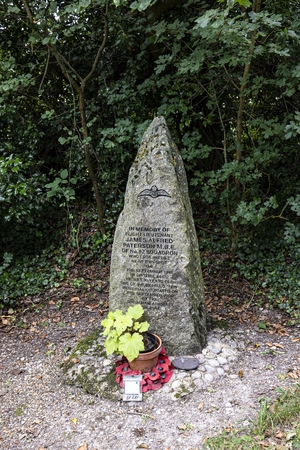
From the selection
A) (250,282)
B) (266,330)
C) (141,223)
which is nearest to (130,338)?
(141,223)

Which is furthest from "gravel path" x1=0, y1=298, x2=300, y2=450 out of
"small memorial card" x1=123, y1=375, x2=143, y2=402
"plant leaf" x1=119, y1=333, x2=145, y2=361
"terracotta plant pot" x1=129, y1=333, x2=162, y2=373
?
"plant leaf" x1=119, y1=333, x2=145, y2=361

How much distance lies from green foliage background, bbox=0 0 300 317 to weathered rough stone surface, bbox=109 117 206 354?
1.08 meters

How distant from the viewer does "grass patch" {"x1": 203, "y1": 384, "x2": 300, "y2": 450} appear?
2453 mm

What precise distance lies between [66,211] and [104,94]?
6.01 ft

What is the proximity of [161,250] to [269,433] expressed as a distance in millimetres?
1538

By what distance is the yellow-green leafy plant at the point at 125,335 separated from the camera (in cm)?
292

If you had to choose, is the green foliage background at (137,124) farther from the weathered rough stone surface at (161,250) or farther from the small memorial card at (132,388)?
the small memorial card at (132,388)

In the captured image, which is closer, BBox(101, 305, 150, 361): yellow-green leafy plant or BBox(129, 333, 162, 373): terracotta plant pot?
BBox(101, 305, 150, 361): yellow-green leafy plant

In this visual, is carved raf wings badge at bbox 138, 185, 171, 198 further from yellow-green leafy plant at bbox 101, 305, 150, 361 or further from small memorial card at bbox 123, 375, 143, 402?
small memorial card at bbox 123, 375, 143, 402

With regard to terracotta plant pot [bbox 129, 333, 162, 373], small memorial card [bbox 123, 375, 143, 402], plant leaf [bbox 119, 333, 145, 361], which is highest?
plant leaf [bbox 119, 333, 145, 361]

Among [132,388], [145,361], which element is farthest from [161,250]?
[132,388]

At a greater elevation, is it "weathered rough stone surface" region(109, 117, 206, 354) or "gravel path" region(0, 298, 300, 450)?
"weathered rough stone surface" region(109, 117, 206, 354)

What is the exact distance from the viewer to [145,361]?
10.3 feet

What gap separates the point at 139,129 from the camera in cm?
453
